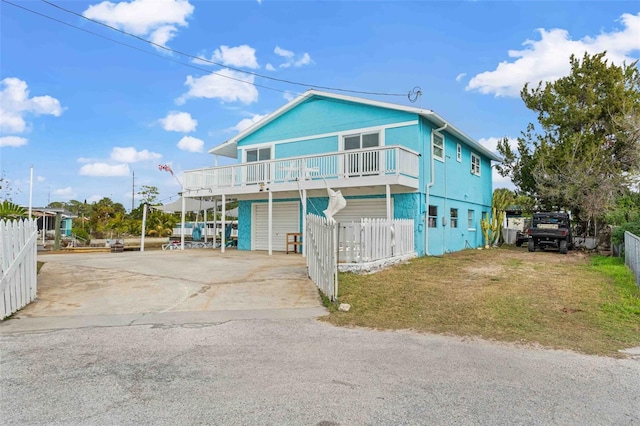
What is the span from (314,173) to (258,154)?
4.76 metres

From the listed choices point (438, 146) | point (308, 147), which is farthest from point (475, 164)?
point (308, 147)

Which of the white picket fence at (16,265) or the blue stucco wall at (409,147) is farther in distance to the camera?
the blue stucco wall at (409,147)

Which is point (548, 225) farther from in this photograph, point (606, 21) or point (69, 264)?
point (69, 264)

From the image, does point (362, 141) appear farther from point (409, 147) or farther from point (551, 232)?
point (551, 232)

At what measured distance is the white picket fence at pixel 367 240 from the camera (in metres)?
10.6

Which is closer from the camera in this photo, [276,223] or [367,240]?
[367,240]

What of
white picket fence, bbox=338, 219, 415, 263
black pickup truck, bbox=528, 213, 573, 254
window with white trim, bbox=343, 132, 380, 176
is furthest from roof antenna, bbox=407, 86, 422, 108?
black pickup truck, bbox=528, 213, 573, 254

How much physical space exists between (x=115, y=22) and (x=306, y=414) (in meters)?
14.9

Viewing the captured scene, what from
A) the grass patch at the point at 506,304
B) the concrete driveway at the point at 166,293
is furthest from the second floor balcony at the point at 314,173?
the concrete driveway at the point at 166,293

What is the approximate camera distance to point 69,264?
1248 cm

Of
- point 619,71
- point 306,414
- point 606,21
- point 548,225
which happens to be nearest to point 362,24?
point 606,21

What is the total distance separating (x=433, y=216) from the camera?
16.4 meters

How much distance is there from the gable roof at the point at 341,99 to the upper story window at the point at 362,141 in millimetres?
1212

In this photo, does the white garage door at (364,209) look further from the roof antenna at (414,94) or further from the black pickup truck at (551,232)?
the black pickup truck at (551,232)
